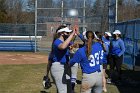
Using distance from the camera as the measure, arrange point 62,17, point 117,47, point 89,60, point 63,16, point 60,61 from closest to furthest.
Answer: point 89,60
point 60,61
point 117,47
point 62,17
point 63,16

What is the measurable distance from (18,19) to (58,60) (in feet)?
183

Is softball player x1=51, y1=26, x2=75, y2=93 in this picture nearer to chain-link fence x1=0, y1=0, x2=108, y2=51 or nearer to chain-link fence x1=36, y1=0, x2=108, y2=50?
chain-link fence x1=0, y1=0, x2=108, y2=51

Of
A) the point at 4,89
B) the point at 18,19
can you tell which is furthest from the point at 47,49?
the point at 18,19

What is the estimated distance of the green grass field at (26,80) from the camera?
510 inches

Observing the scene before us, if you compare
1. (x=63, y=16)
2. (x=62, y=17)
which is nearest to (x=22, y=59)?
(x=62, y=17)

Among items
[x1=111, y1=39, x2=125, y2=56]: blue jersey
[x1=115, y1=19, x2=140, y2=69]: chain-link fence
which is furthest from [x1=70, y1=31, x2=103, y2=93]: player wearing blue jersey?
[x1=115, y1=19, x2=140, y2=69]: chain-link fence

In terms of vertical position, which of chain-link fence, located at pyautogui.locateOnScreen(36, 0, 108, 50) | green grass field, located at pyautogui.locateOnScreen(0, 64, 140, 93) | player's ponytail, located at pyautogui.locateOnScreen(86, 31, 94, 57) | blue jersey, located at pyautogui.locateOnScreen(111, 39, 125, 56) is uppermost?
chain-link fence, located at pyautogui.locateOnScreen(36, 0, 108, 50)

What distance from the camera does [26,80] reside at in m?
15.3

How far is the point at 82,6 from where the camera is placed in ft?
107

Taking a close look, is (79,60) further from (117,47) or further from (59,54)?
(117,47)

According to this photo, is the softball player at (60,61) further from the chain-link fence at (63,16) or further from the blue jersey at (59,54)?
the chain-link fence at (63,16)

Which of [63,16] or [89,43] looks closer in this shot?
[89,43]

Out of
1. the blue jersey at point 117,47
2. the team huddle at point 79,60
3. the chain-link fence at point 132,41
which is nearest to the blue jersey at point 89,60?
the team huddle at point 79,60

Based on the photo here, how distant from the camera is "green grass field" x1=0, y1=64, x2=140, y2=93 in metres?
13.0
